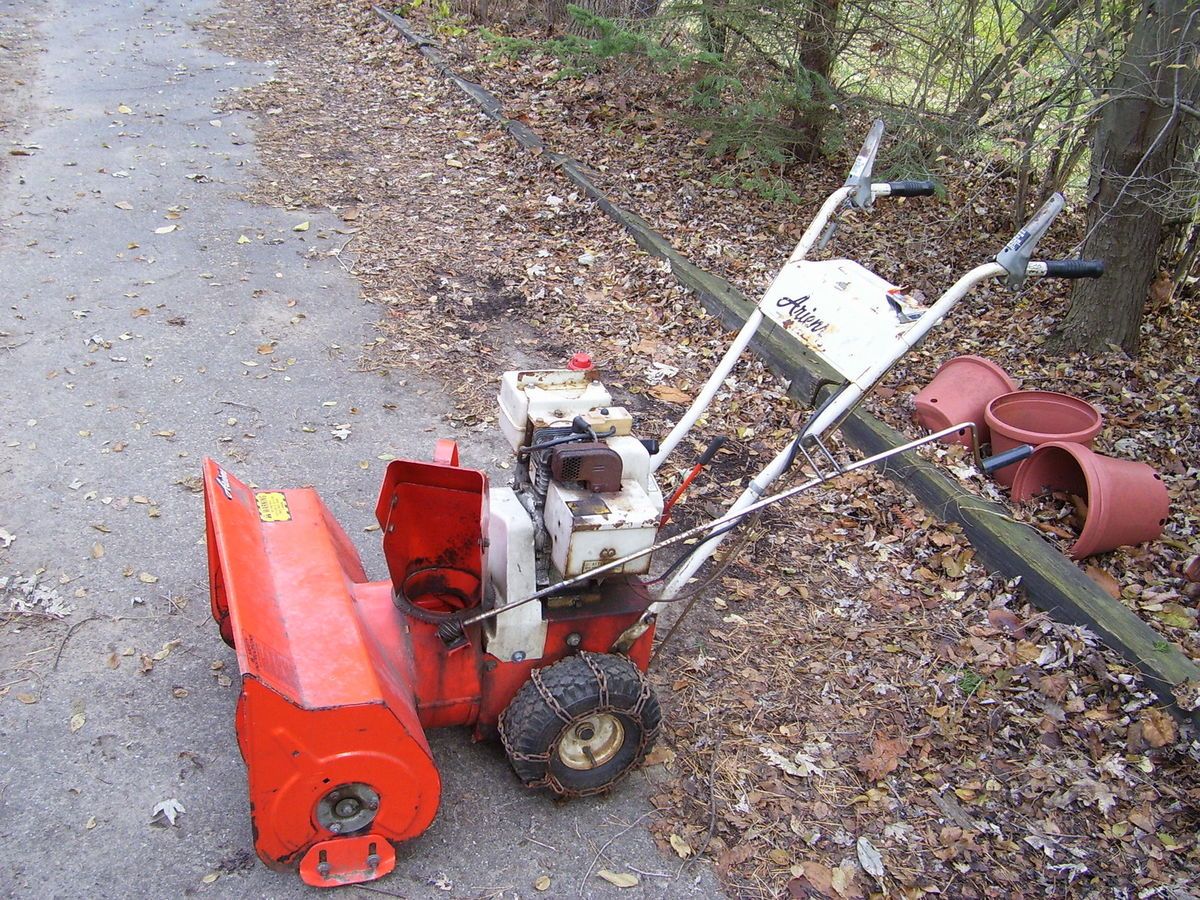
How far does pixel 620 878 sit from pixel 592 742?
1.32 feet

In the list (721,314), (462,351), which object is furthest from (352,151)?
(721,314)

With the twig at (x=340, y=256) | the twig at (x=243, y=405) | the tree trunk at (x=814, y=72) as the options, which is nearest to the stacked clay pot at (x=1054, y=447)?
the tree trunk at (x=814, y=72)

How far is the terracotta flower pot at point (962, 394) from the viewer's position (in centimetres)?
466

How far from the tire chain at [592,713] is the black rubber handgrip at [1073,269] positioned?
1.75 metres

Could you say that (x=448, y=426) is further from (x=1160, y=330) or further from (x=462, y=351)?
(x=1160, y=330)

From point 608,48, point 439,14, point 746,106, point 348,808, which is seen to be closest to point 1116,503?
point 348,808

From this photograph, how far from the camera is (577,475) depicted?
2732 millimetres

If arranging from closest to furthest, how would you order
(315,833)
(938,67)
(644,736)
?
(315,833)
(644,736)
(938,67)

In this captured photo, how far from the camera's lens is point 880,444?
4746 millimetres

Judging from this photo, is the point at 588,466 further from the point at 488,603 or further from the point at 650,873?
the point at 650,873

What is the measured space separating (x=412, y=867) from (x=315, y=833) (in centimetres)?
35

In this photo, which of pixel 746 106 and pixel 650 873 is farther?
pixel 746 106

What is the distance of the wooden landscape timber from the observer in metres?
3.46

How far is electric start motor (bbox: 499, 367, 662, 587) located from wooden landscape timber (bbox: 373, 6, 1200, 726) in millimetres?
1930
